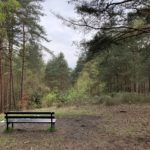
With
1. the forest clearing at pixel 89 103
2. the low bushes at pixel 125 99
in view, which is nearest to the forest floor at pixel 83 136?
the forest clearing at pixel 89 103

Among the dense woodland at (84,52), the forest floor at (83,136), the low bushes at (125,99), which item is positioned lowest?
the forest floor at (83,136)

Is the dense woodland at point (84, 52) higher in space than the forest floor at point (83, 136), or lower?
higher

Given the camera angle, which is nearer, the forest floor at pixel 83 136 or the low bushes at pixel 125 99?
the forest floor at pixel 83 136

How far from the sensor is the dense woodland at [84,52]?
46.6 feet

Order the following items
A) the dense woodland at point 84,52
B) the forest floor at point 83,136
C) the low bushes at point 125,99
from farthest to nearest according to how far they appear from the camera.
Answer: the low bushes at point 125,99 → the dense woodland at point 84,52 → the forest floor at point 83,136

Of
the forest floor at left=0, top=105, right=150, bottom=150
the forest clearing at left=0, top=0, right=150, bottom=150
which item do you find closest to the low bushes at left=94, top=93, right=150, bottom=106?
the forest clearing at left=0, top=0, right=150, bottom=150

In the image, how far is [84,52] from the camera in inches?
611

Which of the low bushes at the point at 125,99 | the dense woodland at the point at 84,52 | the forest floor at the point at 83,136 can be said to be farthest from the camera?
the low bushes at the point at 125,99

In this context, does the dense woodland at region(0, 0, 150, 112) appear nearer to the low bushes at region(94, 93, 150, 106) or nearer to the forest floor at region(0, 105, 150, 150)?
the low bushes at region(94, 93, 150, 106)

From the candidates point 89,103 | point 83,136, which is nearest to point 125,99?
point 89,103

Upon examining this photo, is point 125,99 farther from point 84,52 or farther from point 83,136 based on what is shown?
point 83,136

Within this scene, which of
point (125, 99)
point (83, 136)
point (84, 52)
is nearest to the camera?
point (83, 136)

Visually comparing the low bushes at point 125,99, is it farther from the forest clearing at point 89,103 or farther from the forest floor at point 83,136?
the forest floor at point 83,136

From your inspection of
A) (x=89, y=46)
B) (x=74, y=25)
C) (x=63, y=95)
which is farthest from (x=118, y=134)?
(x=63, y=95)
